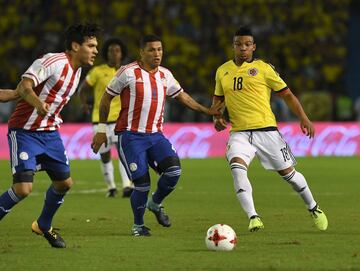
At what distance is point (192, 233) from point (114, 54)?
5.52m

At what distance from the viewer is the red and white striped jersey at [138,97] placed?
1066 centimetres

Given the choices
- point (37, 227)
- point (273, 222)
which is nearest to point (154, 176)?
point (273, 222)

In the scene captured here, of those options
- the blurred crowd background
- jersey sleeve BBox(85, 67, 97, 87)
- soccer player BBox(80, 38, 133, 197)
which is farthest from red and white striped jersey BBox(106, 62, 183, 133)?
the blurred crowd background

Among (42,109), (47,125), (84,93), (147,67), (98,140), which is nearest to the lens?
(42,109)

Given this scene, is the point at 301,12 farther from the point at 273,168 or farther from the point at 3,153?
the point at 273,168

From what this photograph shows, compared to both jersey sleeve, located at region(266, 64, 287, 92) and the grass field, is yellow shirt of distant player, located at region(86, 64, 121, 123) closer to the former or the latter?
the grass field

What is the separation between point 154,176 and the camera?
1964 cm

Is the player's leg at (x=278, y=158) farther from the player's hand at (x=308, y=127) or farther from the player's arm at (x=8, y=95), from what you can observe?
the player's arm at (x=8, y=95)

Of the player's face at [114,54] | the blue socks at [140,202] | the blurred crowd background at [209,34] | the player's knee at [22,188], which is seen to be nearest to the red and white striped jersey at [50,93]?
the player's knee at [22,188]

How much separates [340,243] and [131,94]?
2.61 m

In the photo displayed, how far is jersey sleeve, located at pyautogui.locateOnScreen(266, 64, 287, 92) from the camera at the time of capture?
10.9 m

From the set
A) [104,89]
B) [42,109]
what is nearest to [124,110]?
[42,109]

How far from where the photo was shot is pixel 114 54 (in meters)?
15.5

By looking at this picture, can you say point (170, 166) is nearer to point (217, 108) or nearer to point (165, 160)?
point (165, 160)
